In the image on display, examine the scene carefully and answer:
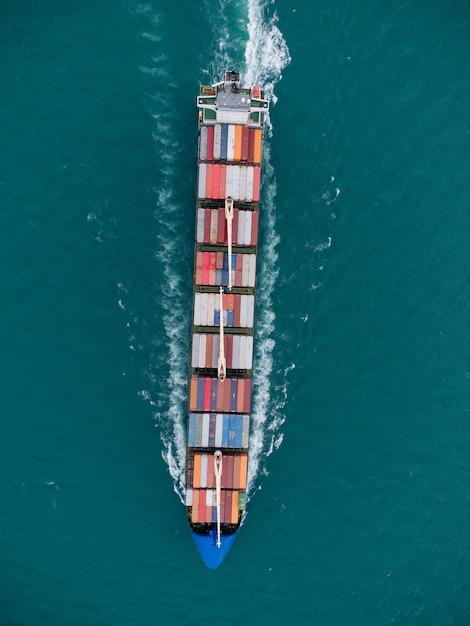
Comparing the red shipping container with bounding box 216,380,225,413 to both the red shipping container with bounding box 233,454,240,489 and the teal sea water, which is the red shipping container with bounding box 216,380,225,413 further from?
the red shipping container with bounding box 233,454,240,489

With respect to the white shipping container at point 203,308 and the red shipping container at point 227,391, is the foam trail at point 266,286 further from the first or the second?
the white shipping container at point 203,308

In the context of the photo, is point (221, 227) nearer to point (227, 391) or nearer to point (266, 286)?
point (266, 286)

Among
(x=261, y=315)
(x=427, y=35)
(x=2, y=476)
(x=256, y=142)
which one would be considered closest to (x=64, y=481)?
(x=2, y=476)

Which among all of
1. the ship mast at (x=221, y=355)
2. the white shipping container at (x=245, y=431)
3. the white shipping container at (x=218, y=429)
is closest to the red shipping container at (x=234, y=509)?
the white shipping container at (x=245, y=431)

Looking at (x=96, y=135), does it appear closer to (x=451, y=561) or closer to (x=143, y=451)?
(x=143, y=451)

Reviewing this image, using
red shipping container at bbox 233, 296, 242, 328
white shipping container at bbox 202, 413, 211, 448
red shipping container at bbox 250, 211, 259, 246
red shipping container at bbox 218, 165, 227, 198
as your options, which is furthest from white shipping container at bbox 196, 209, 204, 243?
white shipping container at bbox 202, 413, 211, 448
